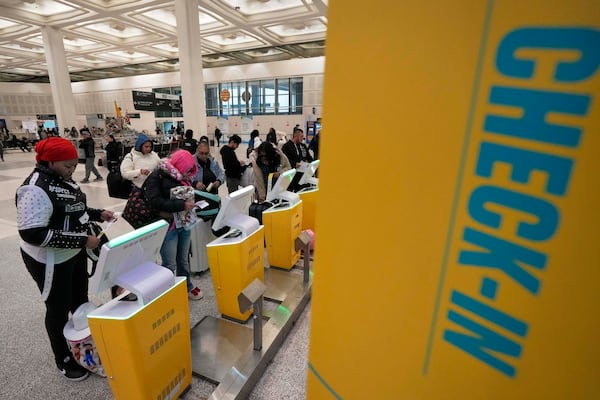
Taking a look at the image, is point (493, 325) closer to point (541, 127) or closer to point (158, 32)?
point (541, 127)

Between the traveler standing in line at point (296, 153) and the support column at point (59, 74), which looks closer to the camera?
the traveler standing in line at point (296, 153)

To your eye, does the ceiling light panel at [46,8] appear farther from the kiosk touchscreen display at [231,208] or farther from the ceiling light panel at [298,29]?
the kiosk touchscreen display at [231,208]

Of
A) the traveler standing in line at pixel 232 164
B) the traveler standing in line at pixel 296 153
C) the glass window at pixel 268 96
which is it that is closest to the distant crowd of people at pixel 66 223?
the traveler standing in line at pixel 232 164

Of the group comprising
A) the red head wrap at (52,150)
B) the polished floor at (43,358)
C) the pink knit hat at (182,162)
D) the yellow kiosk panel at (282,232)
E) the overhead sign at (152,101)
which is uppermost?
the overhead sign at (152,101)

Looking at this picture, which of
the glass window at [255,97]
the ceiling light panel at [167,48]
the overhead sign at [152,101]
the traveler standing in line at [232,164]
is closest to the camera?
the traveler standing in line at [232,164]

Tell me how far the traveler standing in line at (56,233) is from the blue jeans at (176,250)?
60 centimetres

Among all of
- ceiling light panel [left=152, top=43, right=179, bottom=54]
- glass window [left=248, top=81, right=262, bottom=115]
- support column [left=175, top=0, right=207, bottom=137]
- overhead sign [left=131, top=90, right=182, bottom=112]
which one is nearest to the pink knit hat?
support column [left=175, top=0, right=207, bottom=137]

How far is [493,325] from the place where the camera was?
20.9 inches

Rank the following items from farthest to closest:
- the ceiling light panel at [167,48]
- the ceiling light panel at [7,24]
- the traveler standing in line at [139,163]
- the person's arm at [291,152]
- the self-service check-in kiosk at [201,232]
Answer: the ceiling light panel at [167,48] → the ceiling light panel at [7,24] → the person's arm at [291,152] → the traveler standing in line at [139,163] → the self-service check-in kiosk at [201,232]

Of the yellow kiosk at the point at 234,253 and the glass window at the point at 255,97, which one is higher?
the glass window at the point at 255,97

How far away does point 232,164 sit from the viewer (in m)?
4.59

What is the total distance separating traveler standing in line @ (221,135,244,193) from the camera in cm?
454

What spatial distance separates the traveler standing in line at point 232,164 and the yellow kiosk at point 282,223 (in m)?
1.31

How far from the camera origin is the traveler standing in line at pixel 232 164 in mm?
4539
